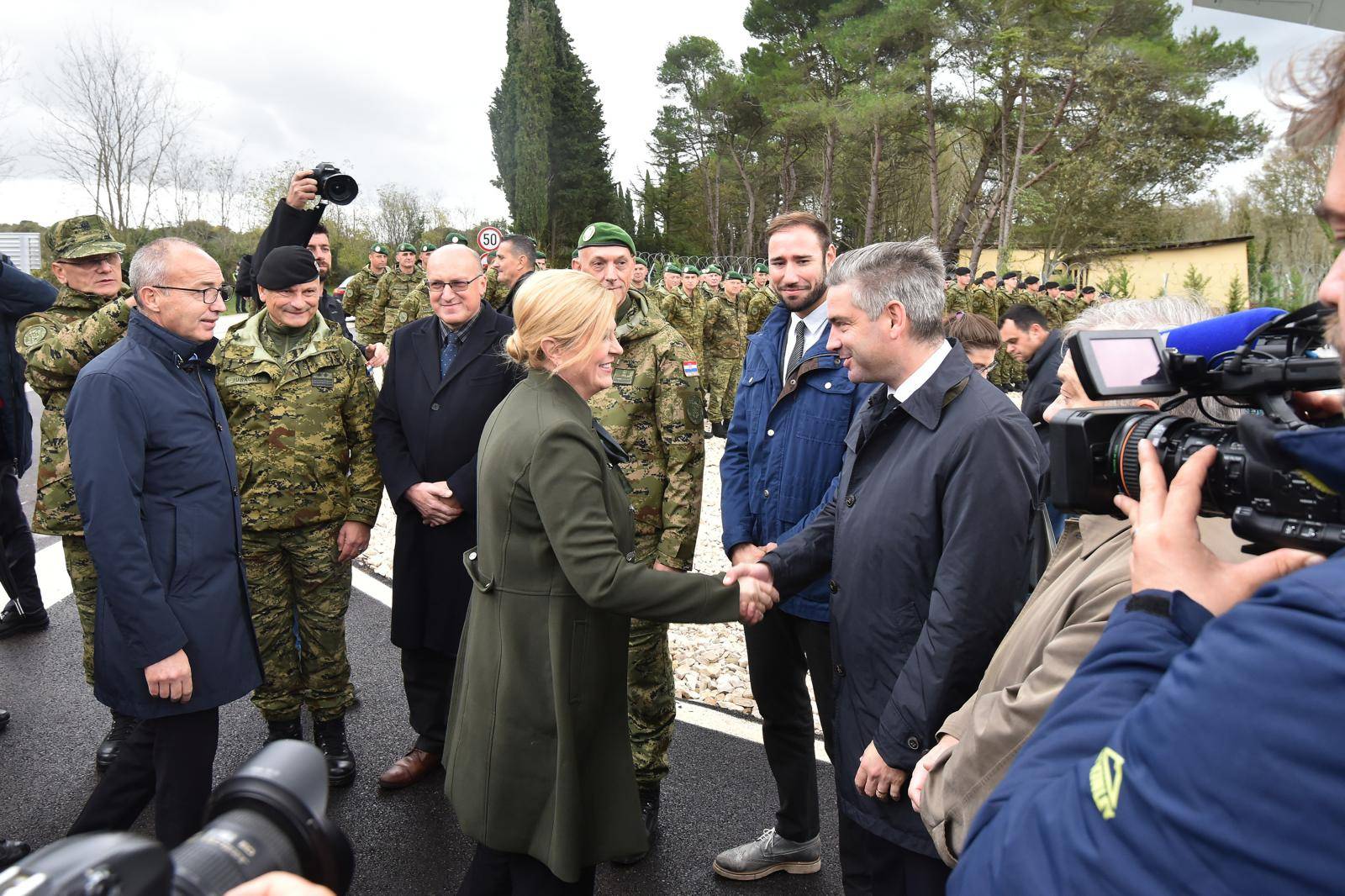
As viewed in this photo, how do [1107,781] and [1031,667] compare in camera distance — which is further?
[1031,667]

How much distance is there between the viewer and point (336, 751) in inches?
157

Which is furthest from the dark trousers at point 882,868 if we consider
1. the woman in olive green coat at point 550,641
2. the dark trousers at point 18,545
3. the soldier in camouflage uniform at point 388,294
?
the soldier in camouflage uniform at point 388,294

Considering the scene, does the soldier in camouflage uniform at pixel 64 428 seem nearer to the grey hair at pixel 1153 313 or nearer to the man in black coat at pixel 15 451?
the man in black coat at pixel 15 451

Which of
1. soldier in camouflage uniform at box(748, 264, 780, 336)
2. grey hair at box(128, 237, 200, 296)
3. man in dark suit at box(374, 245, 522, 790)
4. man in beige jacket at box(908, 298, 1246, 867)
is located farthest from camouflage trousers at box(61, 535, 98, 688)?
soldier in camouflage uniform at box(748, 264, 780, 336)

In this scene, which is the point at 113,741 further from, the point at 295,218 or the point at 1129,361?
the point at 1129,361

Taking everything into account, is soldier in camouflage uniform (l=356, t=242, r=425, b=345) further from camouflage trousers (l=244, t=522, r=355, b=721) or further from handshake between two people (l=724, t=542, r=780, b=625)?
handshake between two people (l=724, t=542, r=780, b=625)

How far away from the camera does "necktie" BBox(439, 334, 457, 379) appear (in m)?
4.20

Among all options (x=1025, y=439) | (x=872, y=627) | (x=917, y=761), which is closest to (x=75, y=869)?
(x=917, y=761)

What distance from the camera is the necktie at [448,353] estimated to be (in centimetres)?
420

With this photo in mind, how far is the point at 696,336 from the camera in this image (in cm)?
1488

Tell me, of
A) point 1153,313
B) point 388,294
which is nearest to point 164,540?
point 1153,313

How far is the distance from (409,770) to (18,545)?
3.47 m

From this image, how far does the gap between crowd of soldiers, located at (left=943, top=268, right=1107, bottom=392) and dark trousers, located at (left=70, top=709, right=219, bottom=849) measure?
1829 centimetres

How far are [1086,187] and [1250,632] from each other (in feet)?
116
